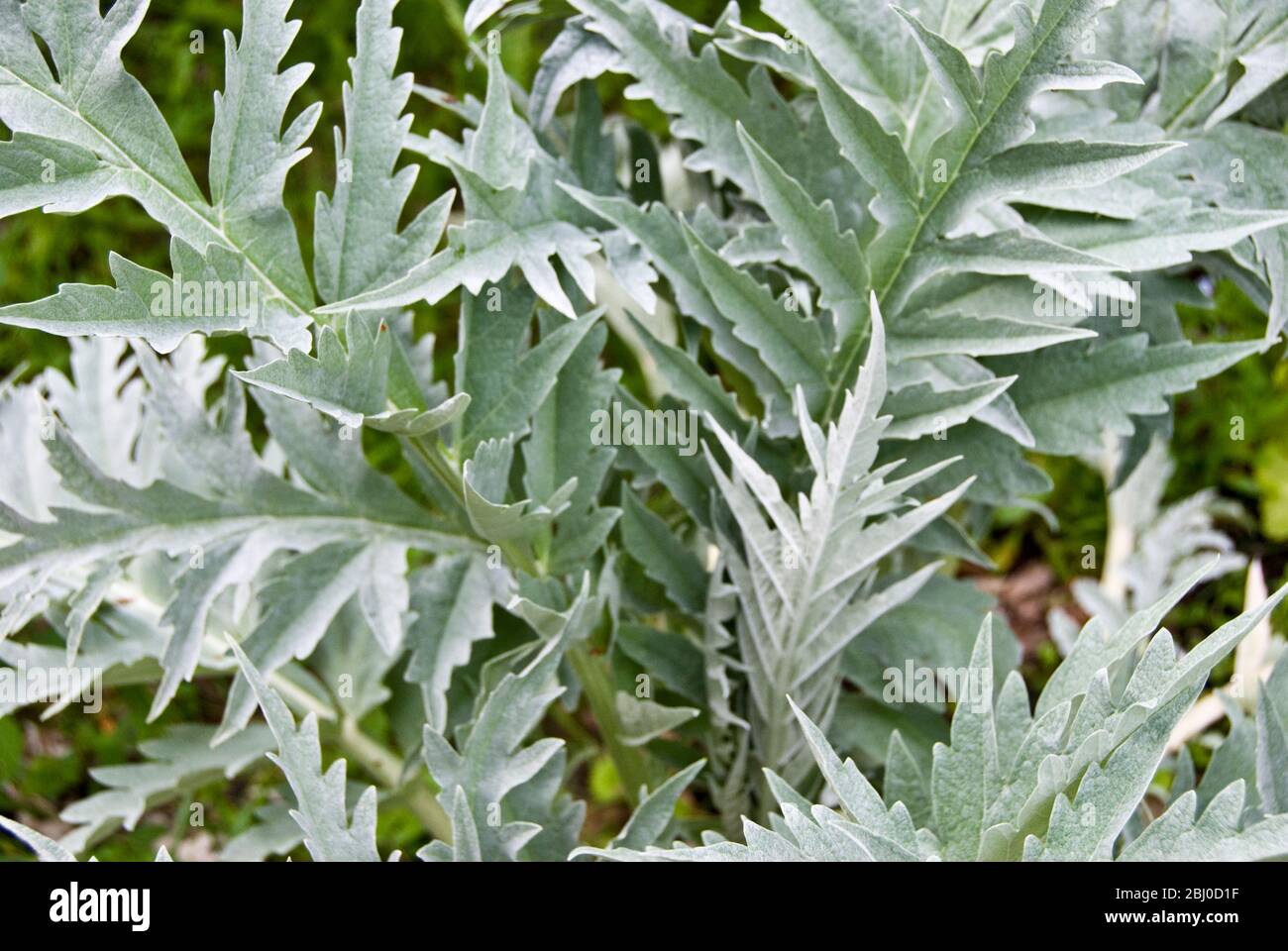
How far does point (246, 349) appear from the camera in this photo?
6.34 feet

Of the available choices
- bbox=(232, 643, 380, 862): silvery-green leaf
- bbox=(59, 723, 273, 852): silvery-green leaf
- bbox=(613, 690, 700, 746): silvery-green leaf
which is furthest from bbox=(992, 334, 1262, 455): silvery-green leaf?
bbox=(59, 723, 273, 852): silvery-green leaf

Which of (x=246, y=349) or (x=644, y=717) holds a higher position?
(x=246, y=349)

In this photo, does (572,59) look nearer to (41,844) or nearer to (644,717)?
(644,717)

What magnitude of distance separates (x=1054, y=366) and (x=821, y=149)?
253mm

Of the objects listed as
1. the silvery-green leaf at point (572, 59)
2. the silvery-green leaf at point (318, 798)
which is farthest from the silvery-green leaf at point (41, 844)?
the silvery-green leaf at point (572, 59)

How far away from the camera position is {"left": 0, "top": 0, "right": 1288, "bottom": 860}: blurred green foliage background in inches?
66.9

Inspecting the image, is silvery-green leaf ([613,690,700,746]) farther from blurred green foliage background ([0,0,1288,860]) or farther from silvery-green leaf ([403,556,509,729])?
blurred green foliage background ([0,0,1288,860])

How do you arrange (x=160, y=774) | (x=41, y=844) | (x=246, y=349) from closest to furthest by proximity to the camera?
(x=41, y=844) → (x=160, y=774) → (x=246, y=349)

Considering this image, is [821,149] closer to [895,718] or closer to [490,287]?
[490,287]

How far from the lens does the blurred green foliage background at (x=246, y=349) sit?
5.57 feet

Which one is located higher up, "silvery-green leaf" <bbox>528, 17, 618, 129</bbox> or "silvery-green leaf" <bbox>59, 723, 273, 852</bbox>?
"silvery-green leaf" <bbox>528, 17, 618, 129</bbox>

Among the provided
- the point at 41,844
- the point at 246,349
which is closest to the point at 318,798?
the point at 41,844

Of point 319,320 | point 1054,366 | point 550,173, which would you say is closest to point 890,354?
point 1054,366

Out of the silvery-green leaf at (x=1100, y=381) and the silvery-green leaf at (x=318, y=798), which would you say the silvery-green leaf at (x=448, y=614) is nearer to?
the silvery-green leaf at (x=318, y=798)
